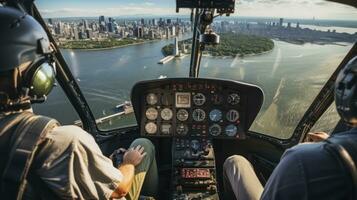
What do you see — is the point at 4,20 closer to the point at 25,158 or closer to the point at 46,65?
the point at 46,65

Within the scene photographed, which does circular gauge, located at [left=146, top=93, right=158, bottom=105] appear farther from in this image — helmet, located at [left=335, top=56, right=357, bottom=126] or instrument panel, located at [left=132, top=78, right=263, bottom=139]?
helmet, located at [left=335, top=56, right=357, bottom=126]

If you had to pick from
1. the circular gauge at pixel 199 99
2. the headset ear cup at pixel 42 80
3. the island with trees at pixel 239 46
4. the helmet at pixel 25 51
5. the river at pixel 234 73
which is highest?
the helmet at pixel 25 51

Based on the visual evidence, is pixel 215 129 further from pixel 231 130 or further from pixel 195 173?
pixel 195 173

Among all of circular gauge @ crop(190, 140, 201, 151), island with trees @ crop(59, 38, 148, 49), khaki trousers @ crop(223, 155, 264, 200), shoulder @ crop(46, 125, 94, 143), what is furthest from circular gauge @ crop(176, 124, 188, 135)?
shoulder @ crop(46, 125, 94, 143)

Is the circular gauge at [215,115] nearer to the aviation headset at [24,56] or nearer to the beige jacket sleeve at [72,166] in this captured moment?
the beige jacket sleeve at [72,166]

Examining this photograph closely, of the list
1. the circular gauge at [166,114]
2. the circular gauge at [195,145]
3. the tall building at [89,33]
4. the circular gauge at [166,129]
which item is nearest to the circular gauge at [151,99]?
the circular gauge at [166,114]

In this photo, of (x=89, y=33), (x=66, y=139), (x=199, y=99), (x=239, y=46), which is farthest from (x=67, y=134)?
(x=239, y=46)

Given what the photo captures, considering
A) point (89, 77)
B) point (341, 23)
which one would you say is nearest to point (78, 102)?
point (341, 23)
